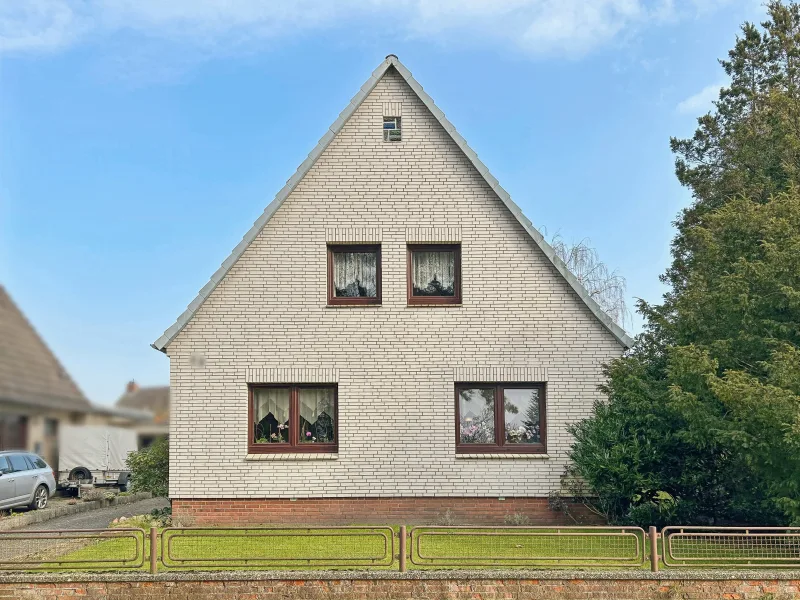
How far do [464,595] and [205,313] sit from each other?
8.69 metres

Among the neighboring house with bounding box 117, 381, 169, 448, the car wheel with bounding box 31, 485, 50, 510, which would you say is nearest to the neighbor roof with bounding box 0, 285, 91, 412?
the neighboring house with bounding box 117, 381, 169, 448

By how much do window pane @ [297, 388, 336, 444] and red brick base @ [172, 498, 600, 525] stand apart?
4.31ft

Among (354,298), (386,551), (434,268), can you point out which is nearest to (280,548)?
(386,551)

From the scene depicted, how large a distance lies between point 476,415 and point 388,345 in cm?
247

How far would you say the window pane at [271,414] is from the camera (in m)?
17.3

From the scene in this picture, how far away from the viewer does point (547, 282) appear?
696 inches

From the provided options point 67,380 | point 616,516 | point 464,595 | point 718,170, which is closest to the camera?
point 67,380

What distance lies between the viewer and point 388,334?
1747cm

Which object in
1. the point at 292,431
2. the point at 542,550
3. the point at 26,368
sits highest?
the point at 26,368

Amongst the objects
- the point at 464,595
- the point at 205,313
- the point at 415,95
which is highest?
the point at 415,95

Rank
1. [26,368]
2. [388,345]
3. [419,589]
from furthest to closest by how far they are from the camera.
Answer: [388,345], [419,589], [26,368]

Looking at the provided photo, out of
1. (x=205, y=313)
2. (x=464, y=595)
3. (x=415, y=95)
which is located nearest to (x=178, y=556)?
(x=464, y=595)

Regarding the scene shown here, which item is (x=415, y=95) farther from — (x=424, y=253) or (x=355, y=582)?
(x=355, y=582)

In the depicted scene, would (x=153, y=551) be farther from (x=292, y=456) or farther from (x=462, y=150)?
(x=462, y=150)
